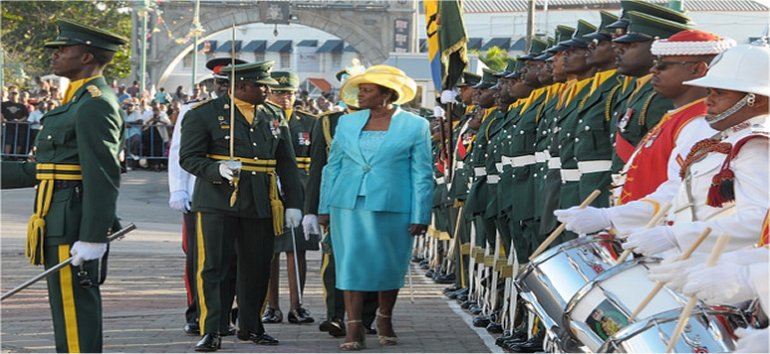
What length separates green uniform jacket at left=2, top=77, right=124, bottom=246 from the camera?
7625mm

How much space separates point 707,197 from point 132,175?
3025cm

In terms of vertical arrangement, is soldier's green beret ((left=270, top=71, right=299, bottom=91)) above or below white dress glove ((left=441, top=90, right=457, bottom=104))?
above

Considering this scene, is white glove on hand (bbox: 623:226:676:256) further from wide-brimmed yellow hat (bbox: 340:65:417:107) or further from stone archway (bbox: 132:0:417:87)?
stone archway (bbox: 132:0:417:87)

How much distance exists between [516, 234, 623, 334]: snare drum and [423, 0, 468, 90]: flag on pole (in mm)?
7226

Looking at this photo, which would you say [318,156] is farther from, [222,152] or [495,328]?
[495,328]

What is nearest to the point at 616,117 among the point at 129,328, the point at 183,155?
the point at 183,155

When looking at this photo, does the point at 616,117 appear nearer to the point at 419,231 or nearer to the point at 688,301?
the point at 419,231

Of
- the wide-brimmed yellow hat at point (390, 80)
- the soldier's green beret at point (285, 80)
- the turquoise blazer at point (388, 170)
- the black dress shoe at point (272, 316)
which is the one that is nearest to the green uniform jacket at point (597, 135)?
the turquoise blazer at point (388, 170)

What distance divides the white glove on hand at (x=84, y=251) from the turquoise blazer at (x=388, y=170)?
11.2 feet

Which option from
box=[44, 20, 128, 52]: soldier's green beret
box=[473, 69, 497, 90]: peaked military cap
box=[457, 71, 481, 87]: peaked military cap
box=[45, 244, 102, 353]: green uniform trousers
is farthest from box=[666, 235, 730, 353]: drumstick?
box=[457, 71, 481, 87]: peaked military cap

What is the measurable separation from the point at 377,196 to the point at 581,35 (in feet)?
5.79

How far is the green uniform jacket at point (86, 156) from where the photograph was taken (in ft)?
25.0

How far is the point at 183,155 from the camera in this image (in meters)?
10.5

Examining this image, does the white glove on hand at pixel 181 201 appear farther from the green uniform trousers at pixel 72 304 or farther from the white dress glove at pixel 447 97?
the green uniform trousers at pixel 72 304
